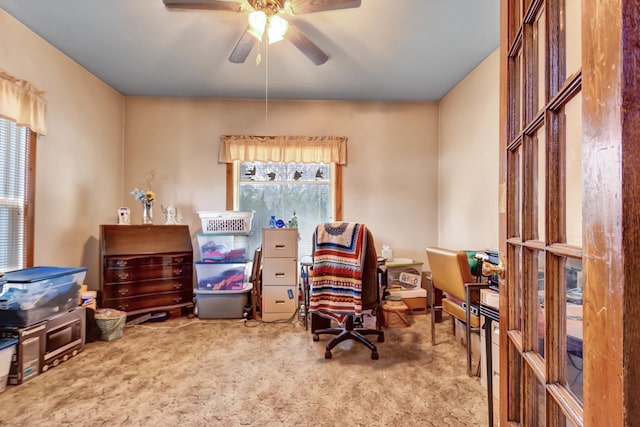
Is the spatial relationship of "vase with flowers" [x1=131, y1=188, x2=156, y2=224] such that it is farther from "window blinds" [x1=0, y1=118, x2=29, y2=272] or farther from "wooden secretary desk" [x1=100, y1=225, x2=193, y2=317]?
"window blinds" [x1=0, y1=118, x2=29, y2=272]

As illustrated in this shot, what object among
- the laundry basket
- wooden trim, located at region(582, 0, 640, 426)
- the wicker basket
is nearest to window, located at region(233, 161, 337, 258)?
the wicker basket

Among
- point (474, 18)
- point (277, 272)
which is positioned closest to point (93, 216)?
point (277, 272)

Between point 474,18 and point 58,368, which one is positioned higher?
point 474,18

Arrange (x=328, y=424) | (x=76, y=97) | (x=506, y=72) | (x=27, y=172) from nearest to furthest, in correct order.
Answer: (x=506, y=72) → (x=328, y=424) → (x=27, y=172) → (x=76, y=97)

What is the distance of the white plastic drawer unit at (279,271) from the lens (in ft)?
10.0

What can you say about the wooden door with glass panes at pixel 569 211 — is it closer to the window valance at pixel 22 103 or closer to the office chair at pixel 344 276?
the office chair at pixel 344 276

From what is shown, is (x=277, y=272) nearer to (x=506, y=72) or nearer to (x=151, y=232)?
(x=151, y=232)

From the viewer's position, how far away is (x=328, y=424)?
1.51 meters

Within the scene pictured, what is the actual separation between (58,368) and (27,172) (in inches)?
64.5

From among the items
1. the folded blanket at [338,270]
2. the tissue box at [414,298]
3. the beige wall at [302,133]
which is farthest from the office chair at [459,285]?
the beige wall at [302,133]

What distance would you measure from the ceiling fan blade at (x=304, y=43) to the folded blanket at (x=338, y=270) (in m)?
1.43

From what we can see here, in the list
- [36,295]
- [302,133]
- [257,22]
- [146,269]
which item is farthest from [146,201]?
[257,22]

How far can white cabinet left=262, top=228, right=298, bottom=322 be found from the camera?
10.0ft

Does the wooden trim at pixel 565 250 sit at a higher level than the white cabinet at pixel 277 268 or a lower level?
higher
